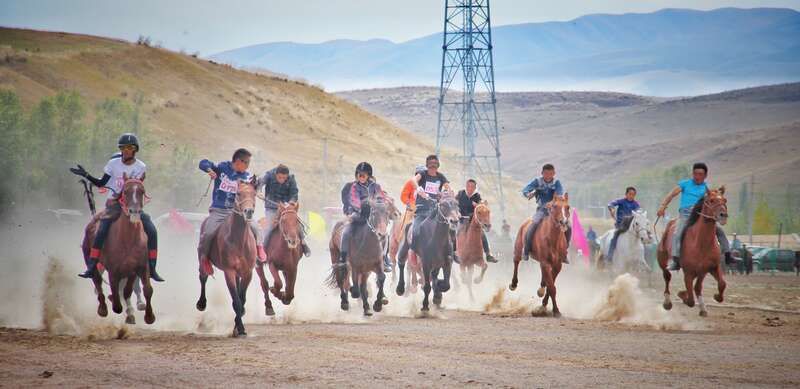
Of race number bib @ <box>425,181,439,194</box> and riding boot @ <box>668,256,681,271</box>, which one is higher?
race number bib @ <box>425,181,439,194</box>

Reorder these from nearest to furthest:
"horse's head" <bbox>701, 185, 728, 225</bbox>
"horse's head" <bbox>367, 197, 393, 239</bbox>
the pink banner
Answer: "horse's head" <bbox>701, 185, 728, 225</bbox> < "horse's head" <bbox>367, 197, 393, 239</bbox> < the pink banner

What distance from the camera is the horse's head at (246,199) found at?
57.4 feet

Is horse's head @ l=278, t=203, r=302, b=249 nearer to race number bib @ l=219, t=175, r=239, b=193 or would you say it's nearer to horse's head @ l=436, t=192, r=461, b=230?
race number bib @ l=219, t=175, r=239, b=193

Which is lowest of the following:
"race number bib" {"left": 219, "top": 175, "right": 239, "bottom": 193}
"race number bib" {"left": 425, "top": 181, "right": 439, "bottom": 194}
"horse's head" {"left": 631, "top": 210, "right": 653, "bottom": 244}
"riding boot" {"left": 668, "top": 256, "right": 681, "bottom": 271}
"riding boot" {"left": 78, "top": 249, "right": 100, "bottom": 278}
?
"riding boot" {"left": 78, "top": 249, "right": 100, "bottom": 278}

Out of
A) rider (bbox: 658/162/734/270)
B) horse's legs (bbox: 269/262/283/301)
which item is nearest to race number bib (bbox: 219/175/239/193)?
horse's legs (bbox: 269/262/283/301)

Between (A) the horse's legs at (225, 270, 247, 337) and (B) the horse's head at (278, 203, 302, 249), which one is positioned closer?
(A) the horse's legs at (225, 270, 247, 337)

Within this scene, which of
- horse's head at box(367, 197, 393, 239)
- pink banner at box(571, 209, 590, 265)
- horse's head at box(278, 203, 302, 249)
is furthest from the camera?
pink banner at box(571, 209, 590, 265)

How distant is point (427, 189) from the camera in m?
23.0

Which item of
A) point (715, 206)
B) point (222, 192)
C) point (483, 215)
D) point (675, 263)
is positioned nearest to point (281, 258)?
point (222, 192)

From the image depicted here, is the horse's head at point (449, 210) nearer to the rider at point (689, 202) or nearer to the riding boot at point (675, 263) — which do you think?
the rider at point (689, 202)

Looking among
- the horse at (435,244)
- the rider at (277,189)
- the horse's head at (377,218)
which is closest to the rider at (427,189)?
the horse at (435,244)

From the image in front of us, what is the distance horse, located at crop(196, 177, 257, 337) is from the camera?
1766cm

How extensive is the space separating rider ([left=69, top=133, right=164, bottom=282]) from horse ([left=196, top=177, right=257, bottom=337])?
1059mm

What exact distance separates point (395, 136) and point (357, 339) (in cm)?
9300
